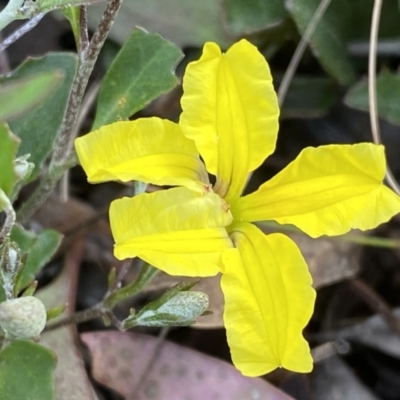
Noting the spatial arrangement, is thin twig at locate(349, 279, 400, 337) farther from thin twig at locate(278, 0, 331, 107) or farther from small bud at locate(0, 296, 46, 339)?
small bud at locate(0, 296, 46, 339)

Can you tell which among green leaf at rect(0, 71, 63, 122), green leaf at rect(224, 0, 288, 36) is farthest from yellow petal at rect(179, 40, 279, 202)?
green leaf at rect(224, 0, 288, 36)

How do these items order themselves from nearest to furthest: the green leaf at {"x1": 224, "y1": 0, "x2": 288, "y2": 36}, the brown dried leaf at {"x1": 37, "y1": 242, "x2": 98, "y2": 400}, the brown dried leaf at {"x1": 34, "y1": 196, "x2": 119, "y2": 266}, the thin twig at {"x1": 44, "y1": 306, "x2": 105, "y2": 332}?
the thin twig at {"x1": 44, "y1": 306, "x2": 105, "y2": 332}
the brown dried leaf at {"x1": 37, "y1": 242, "x2": 98, "y2": 400}
the brown dried leaf at {"x1": 34, "y1": 196, "x2": 119, "y2": 266}
the green leaf at {"x1": 224, "y1": 0, "x2": 288, "y2": 36}

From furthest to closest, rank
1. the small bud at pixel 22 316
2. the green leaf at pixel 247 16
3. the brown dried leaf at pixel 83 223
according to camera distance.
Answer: the green leaf at pixel 247 16 → the brown dried leaf at pixel 83 223 → the small bud at pixel 22 316

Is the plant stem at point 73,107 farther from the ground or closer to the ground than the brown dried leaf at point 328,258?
farther from the ground

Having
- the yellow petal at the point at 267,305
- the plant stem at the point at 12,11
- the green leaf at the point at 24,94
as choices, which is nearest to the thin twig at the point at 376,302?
the yellow petal at the point at 267,305

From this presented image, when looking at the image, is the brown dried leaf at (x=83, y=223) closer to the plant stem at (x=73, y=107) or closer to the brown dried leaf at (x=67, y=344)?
the brown dried leaf at (x=67, y=344)

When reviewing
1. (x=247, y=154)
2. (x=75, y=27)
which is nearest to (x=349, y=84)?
(x=247, y=154)

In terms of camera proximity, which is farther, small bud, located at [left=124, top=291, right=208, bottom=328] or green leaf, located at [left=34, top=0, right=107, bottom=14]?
small bud, located at [left=124, top=291, right=208, bottom=328]
